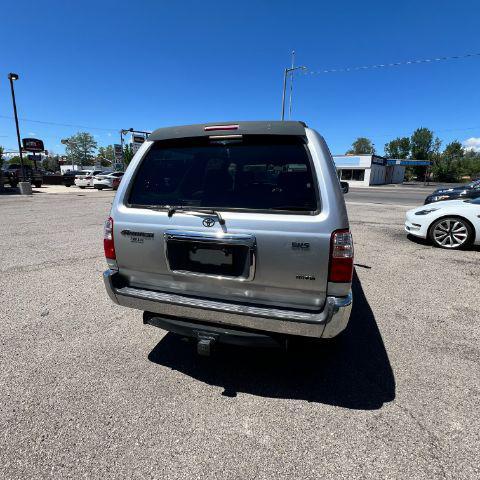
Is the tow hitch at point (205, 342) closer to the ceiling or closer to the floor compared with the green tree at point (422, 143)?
closer to the floor

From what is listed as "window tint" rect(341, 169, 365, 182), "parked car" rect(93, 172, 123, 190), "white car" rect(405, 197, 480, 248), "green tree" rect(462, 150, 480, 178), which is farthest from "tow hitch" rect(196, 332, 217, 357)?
"green tree" rect(462, 150, 480, 178)

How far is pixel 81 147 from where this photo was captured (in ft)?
401

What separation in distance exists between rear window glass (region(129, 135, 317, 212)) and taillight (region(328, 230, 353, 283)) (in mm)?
276

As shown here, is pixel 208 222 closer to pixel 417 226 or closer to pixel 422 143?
pixel 417 226

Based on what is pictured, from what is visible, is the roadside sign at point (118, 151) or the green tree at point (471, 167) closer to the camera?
the roadside sign at point (118, 151)

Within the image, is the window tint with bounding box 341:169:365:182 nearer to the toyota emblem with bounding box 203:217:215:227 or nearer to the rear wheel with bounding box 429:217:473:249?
the rear wheel with bounding box 429:217:473:249

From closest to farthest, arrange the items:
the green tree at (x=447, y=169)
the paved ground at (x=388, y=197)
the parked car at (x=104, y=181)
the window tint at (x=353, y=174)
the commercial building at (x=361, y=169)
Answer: the paved ground at (x=388, y=197) → the parked car at (x=104, y=181) → the commercial building at (x=361, y=169) → the window tint at (x=353, y=174) → the green tree at (x=447, y=169)

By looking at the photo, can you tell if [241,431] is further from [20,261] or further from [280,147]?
[20,261]

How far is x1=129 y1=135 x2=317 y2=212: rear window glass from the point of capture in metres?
2.29

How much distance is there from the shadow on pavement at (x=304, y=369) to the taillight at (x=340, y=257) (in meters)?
0.74

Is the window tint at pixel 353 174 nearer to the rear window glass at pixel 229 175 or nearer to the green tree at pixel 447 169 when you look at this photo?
the green tree at pixel 447 169

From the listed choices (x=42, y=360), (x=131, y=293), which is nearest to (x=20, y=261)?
(x=42, y=360)

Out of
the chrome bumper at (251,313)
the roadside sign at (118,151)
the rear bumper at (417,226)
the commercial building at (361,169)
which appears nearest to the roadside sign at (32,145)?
the roadside sign at (118,151)

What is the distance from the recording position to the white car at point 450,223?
6742mm
